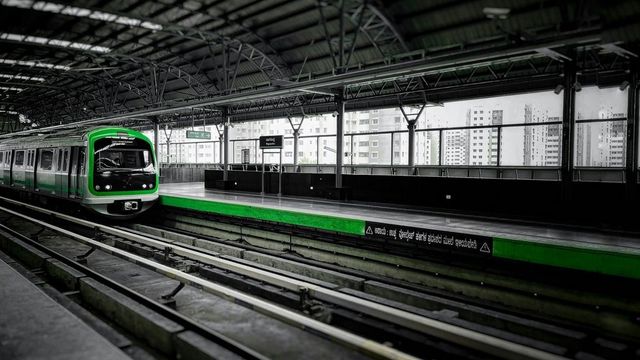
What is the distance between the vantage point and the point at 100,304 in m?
6.64

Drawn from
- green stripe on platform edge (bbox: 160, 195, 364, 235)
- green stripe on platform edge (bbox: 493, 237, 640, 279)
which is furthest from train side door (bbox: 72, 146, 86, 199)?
green stripe on platform edge (bbox: 493, 237, 640, 279)

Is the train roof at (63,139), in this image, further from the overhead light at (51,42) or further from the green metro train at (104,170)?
the overhead light at (51,42)

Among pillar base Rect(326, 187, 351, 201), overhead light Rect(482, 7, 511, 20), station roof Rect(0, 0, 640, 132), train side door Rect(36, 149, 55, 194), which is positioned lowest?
pillar base Rect(326, 187, 351, 201)

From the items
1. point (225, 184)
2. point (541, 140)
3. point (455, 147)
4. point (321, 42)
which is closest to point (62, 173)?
point (225, 184)

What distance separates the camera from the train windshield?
41.7ft

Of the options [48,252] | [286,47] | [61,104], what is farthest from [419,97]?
[61,104]

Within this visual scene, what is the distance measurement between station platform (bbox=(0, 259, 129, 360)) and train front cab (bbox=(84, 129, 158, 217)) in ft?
24.7

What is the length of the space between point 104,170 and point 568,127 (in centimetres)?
1262

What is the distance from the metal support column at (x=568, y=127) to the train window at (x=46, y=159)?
A: 15475mm

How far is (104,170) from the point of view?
41.7 feet

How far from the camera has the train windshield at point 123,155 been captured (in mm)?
12711

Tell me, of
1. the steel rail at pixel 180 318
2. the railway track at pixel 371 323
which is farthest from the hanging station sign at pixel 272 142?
the steel rail at pixel 180 318

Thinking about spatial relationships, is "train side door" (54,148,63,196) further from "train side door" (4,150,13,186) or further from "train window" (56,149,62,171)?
"train side door" (4,150,13,186)

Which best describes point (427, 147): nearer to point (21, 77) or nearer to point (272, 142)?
point (272, 142)
